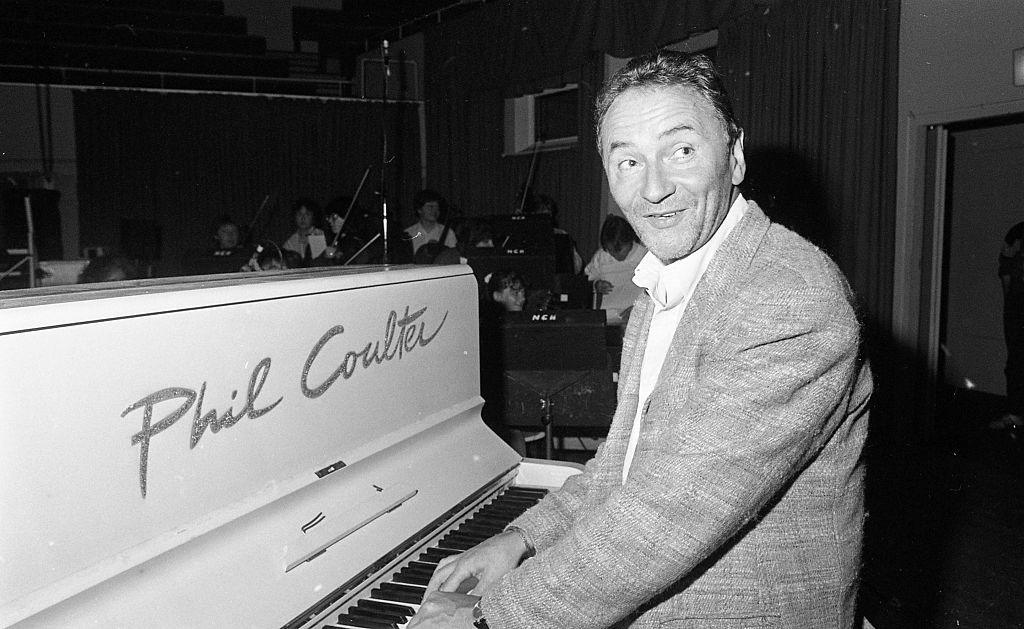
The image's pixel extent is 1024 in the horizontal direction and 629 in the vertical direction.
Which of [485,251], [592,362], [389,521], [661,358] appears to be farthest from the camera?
[485,251]

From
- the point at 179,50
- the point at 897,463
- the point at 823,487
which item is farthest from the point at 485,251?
the point at 179,50

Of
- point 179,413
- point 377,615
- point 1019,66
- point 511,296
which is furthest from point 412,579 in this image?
point 1019,66

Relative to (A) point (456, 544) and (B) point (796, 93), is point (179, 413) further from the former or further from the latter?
(B) point (796, 93)

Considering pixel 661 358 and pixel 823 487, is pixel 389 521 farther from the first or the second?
pixel 823 487

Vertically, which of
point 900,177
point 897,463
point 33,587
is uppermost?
point 900,177

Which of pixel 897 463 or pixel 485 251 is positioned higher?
pixel 485 251

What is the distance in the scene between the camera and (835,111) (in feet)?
19.7

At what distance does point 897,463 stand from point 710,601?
5.02 metres

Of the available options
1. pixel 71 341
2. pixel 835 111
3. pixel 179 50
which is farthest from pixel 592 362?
pixel 179 50

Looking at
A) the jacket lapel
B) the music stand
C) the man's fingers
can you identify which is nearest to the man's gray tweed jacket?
the jacket lapel

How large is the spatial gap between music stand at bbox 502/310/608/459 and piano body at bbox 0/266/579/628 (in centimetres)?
142

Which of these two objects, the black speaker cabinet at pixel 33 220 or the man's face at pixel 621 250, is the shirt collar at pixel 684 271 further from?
the black speaker cabinet at pixel 33 220

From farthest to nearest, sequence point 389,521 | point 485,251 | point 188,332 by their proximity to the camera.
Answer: point 485,251 < point 389,521 < point 188,332

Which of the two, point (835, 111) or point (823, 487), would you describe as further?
point (835, 111)
